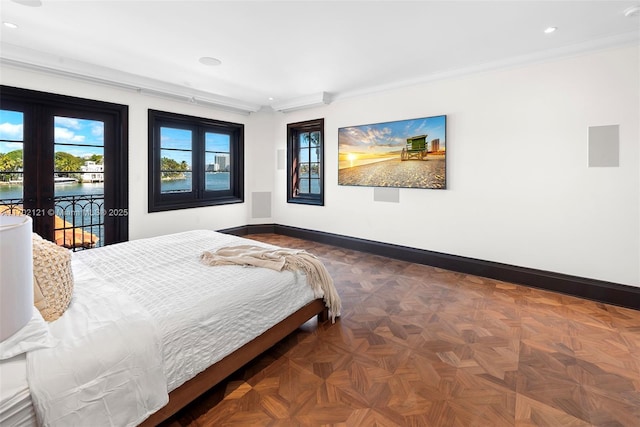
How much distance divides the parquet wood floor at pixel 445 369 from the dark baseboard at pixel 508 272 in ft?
0.45

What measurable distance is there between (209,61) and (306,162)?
8.83 feet

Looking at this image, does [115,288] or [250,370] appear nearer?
[115,288]

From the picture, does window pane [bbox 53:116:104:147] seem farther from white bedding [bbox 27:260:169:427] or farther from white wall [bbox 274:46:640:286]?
white wall [bbox 274:46:640:286]

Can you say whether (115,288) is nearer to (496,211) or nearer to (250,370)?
(250,370)

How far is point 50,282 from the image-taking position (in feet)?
5.06

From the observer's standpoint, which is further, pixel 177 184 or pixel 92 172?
pixel 177 184

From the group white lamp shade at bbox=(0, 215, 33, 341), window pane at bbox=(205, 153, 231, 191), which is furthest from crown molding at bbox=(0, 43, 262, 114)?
white lamp shade at bbox=(0, 215, 33, 341)

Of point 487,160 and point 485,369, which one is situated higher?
point 487,160

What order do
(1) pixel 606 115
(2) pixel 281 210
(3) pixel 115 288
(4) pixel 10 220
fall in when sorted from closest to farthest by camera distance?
(4) pixel 10 220, (3) pixel 115 288, (1) pixel 606 115, (2) pixel 281 210

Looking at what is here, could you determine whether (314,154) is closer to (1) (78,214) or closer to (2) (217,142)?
(2) (217,142)

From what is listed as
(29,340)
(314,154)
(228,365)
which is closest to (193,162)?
(314,154)

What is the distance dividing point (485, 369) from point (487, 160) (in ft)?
9.10

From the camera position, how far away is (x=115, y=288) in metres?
1.98

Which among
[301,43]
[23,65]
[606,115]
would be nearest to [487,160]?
[606,115]
